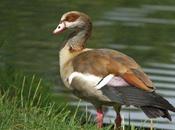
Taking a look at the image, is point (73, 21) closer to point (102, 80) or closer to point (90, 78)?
point (90, 78)

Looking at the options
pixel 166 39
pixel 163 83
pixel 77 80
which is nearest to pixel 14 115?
pixel 77 80

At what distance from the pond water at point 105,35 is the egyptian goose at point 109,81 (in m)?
2.78

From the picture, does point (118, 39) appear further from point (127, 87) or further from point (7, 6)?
point (127, 87)

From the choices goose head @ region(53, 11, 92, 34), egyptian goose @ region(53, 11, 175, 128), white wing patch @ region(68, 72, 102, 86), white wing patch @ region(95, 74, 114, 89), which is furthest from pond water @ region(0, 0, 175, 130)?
white wing patch @ region(95, 74, 114, 89)

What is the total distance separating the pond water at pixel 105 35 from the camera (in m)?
15.9

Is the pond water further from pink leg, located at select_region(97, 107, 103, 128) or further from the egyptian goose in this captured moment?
the egyptian goose

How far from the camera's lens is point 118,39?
763 inches

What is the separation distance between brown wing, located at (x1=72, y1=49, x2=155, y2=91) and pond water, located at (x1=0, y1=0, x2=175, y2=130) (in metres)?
2.85

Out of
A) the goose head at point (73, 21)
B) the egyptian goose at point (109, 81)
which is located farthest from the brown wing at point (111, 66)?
the goose head at point (73, 21)

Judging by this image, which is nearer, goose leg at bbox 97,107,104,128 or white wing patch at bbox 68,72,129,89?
white wing patch at bbox 68,72,129,89

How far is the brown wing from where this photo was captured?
954 cm

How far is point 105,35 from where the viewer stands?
774 inches

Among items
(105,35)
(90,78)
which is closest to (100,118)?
(90,78)

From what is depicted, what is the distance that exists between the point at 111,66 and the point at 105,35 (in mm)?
9949
